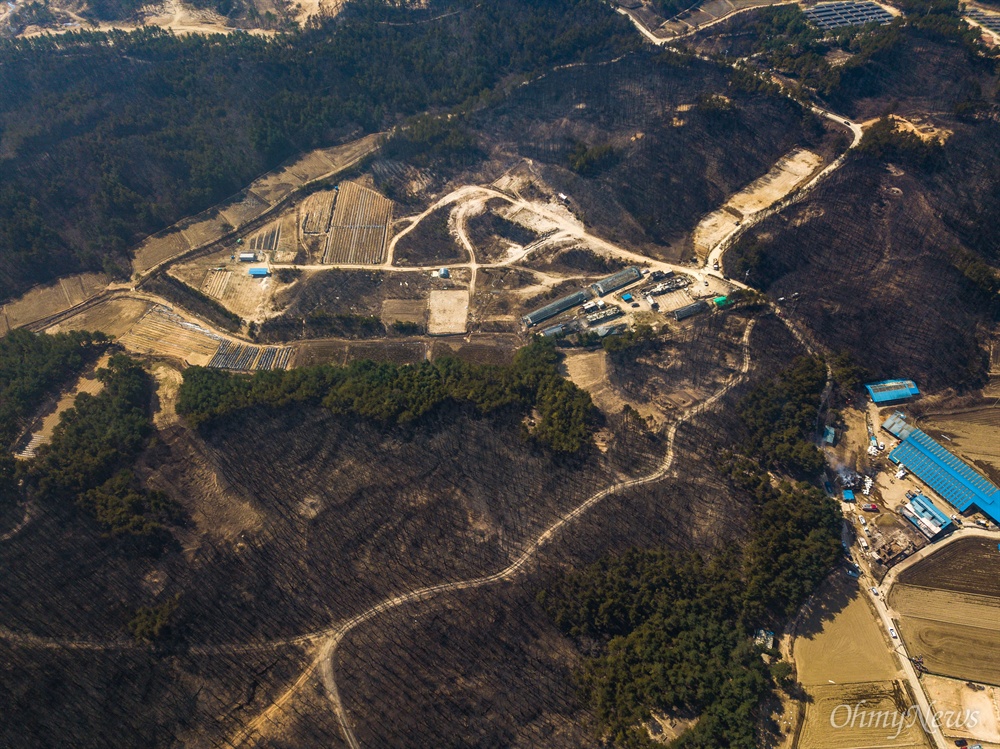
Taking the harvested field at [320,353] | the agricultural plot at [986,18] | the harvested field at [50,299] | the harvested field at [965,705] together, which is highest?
the agricultural plot at [986,18]

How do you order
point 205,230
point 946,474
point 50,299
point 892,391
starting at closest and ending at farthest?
point 946,474, point 892,391, point 50,299, point 205,230

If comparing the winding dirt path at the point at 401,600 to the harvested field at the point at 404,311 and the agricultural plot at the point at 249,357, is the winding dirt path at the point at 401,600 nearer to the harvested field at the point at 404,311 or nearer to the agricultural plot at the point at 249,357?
the harvested field at the point at 404,311

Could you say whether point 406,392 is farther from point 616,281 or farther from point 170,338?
point 170,338

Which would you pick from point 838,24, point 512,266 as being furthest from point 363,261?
point 838,24

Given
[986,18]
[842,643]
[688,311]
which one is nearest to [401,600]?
[842,643]

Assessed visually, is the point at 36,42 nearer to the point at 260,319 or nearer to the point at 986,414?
the point at 260,319

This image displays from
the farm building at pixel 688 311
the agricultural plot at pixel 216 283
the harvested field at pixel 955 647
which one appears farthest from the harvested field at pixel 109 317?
the harvested field at pixel 955 647
